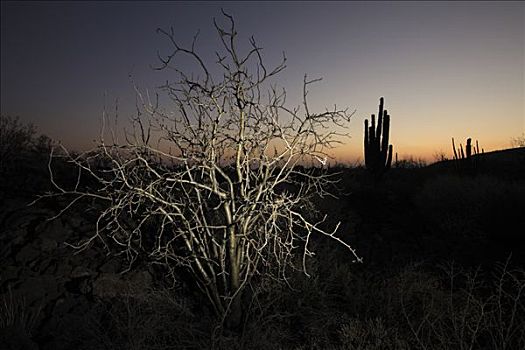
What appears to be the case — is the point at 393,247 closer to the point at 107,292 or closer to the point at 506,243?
the point at 506,243

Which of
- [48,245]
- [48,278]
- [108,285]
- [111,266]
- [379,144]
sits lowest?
[108,285]

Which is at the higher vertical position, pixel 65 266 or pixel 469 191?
pixel 469 191

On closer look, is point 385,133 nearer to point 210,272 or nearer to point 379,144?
point 379,144

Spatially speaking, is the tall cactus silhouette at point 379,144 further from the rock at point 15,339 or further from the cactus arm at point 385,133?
the rock at point 15,339

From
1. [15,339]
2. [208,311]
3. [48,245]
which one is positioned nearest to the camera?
[15,339]

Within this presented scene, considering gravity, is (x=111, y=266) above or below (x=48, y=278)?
above

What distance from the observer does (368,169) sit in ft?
59.8

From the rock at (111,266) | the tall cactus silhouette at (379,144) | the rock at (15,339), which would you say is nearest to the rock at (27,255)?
the rock at (111,266)

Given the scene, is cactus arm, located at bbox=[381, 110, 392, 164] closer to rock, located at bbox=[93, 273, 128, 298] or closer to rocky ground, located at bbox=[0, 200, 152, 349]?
rocky ground, located at bbox=[0, 200, 152, 349]

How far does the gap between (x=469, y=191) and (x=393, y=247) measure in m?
4.89

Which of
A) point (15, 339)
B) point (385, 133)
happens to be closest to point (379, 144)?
point (385, 133)

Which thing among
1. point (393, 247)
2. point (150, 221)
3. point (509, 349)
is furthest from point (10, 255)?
point (393, 247)

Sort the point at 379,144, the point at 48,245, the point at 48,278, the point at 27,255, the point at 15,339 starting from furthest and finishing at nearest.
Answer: the point at 379,144, the point at 48,245, the point at 27,255, the point at 48,278, the point at 15,339

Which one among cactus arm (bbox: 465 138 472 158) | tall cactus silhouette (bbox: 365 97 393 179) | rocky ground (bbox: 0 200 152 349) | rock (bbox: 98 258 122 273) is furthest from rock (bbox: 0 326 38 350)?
cactus arm (bbox: 465 138 472 158)
